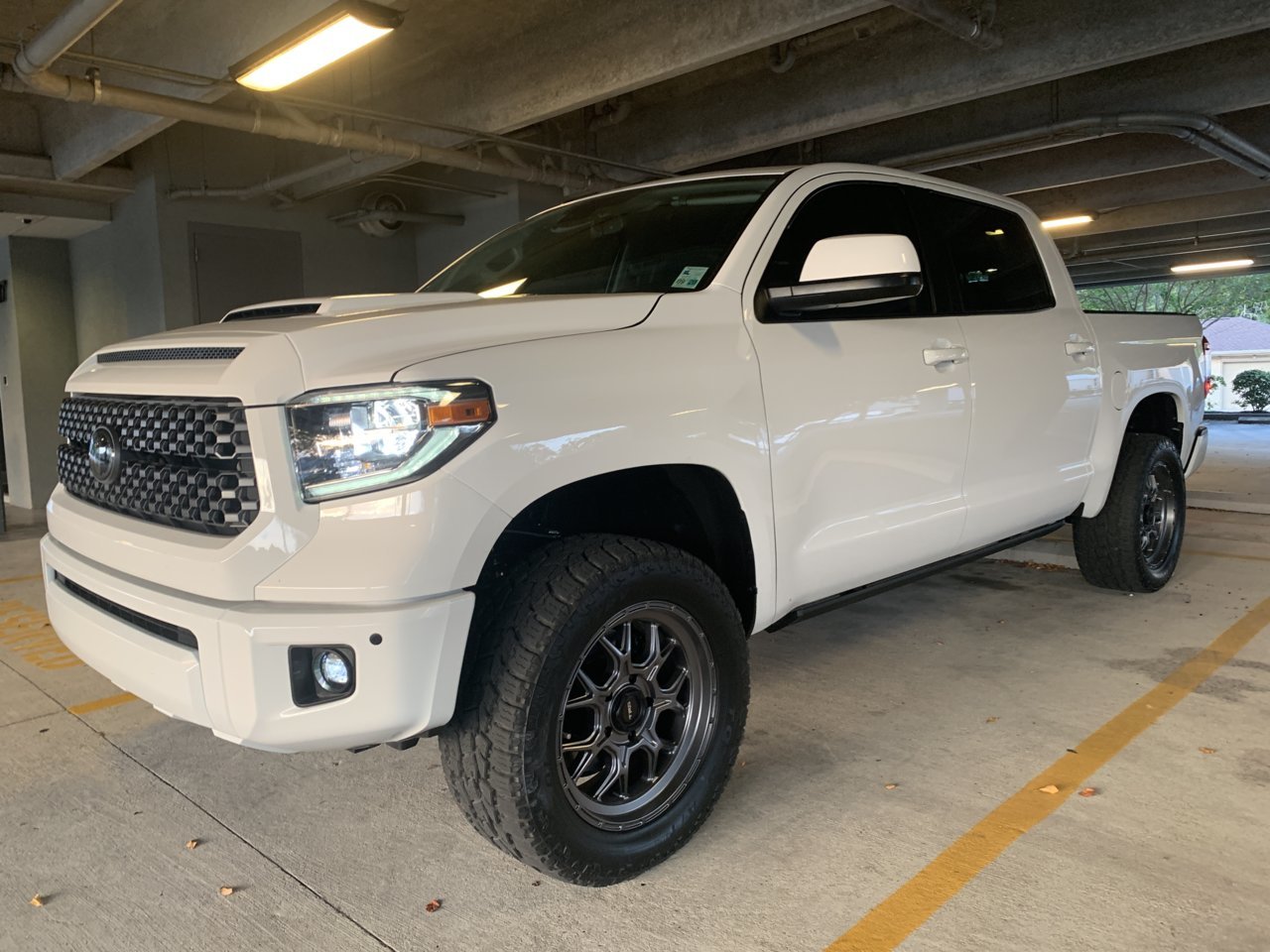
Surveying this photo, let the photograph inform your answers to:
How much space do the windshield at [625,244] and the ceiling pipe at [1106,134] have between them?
6447 mm

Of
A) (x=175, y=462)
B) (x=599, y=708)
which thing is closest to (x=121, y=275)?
(x=175, y=462)

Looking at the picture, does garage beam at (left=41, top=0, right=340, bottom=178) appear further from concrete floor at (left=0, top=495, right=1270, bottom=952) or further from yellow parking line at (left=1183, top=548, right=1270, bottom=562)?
yellow parking line at (left=1183, top=548, right=1270, bottom=562)

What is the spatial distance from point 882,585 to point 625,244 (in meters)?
1.47

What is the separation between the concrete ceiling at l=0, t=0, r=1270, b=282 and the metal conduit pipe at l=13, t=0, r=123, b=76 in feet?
1.15

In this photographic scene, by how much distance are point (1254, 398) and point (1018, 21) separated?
69.9 feet

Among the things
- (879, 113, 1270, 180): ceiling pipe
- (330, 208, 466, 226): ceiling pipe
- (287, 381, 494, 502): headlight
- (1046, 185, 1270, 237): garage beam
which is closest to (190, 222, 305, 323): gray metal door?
(330, 208, 466, 226): ceiling pipe

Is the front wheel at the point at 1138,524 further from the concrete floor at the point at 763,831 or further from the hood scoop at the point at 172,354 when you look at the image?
the hood scoop at the point at 172,354

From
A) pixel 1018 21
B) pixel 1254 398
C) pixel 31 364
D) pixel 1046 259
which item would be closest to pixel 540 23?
pixel 1018 21

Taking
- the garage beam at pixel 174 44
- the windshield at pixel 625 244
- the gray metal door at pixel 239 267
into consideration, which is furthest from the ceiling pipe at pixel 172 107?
the gray metal door at pixel 239 267

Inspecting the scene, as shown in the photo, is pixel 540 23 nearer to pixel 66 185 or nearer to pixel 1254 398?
pixel 66 185

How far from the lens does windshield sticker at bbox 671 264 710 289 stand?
283cm

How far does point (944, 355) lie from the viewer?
3.38 m

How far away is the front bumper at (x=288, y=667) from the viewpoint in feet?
6.48

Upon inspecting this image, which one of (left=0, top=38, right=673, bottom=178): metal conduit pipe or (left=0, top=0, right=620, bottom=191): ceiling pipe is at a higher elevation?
(left=0, top=38, right=673, bottom=178): metal conduit pipe
